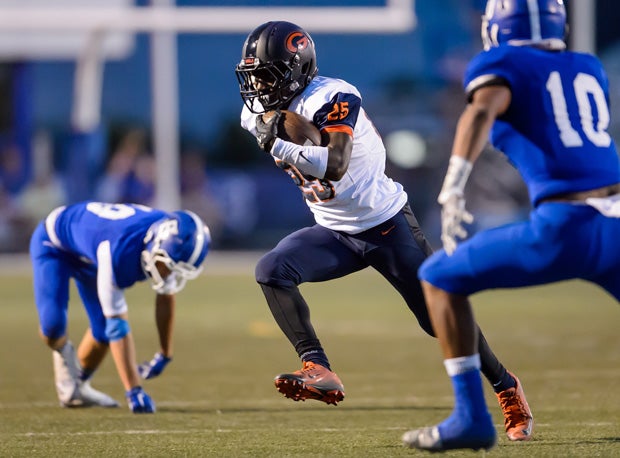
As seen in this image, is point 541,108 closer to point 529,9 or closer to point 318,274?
point 529,9

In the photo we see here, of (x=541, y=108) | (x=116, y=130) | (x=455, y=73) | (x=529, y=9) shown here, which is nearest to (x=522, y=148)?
(x=541, y=108)

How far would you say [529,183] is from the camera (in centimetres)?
386

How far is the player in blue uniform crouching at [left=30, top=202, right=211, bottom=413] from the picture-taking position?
559cm

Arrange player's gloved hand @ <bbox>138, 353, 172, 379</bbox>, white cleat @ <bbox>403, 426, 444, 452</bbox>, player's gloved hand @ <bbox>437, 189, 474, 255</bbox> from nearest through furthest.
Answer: player's gloved hand @ <bbox>437, 189, 474, 255</bbox> < white cleat @ <bbox>403, 426, 444, 452</bbox> < player's gloved hand @ <bbox>138, 353, 172, 379</bbox>

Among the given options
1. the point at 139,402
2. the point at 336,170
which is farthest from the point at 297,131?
the point at 139,402

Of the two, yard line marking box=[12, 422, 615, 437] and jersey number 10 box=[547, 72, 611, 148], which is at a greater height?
jersey number 10 box=[547, 72, 611, 148]

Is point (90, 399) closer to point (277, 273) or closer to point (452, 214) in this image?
point (277, 273)

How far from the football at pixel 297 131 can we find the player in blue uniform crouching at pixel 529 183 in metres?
0.92

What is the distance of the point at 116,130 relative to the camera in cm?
1858

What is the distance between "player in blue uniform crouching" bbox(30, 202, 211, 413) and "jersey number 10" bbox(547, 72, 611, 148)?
2.40 m

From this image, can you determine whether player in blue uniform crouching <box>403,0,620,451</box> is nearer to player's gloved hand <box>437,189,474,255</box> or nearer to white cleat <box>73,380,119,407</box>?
player's gloved hand <box>437,189,474,255</box>

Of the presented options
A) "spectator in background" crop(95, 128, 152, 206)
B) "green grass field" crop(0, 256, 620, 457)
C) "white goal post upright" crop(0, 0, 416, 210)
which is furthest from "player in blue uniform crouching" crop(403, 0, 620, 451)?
"spectator in background" crop(95, 128, 152, 206)

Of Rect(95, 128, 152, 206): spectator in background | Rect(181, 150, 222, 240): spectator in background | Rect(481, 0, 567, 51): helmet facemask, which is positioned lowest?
Rect(181, 150, 222, 240): spectator in background

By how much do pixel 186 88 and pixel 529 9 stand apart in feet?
50.9
